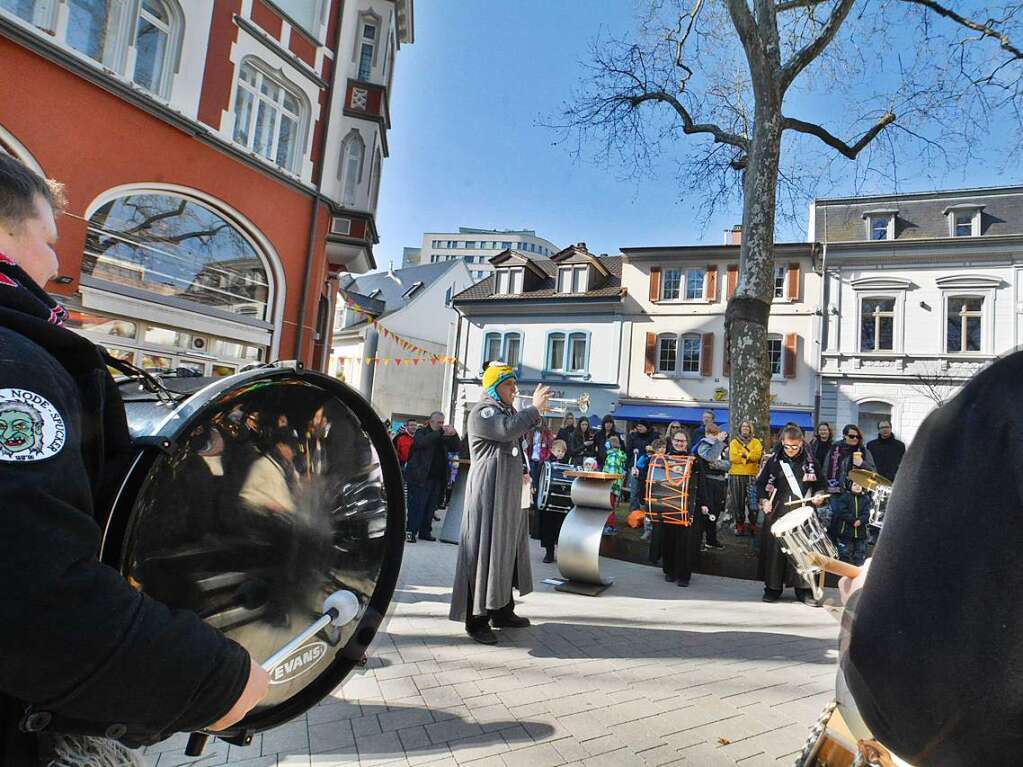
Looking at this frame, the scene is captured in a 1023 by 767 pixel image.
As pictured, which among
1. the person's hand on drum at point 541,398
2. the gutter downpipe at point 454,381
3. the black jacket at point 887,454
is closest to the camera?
the person's hand on drum at point 541,398

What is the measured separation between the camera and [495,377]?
4.79 m

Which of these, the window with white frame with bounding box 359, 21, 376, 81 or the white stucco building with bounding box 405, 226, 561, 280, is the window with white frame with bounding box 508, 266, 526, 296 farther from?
the white stucco building with bounding box 405, 226, 561, 280

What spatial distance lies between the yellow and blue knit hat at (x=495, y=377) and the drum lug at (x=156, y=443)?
12.0 feet

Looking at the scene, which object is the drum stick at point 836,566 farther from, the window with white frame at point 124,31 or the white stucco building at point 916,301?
the white stucco building at point 916,301

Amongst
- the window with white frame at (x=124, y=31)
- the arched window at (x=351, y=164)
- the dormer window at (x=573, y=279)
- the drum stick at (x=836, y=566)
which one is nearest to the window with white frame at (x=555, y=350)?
the dormer window at (x=573, y=279)

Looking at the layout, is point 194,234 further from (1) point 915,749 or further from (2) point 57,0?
(1) point 915,749

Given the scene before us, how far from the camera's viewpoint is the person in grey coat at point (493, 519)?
4367mm

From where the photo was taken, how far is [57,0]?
824 centimetres

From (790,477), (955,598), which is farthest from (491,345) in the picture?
(955,598)

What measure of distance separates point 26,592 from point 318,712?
274cm

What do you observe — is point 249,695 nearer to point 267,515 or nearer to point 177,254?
point 267,515

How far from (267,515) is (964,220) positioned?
2905 cm

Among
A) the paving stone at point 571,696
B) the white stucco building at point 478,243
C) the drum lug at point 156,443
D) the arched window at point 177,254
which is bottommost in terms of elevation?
the paving stone at point 571,696

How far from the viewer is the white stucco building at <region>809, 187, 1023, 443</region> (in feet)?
70.1
